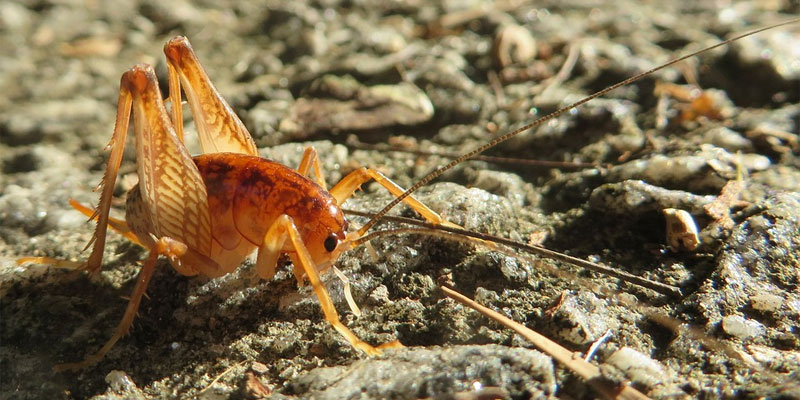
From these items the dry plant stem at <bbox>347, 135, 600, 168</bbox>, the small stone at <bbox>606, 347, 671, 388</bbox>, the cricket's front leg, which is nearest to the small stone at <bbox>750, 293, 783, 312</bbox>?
the small stone at <bbox>606, 347, 671, 388</bbox>

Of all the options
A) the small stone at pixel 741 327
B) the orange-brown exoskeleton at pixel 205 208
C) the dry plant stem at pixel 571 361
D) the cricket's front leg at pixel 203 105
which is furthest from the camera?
the cricket's front leg at pixel 203 105

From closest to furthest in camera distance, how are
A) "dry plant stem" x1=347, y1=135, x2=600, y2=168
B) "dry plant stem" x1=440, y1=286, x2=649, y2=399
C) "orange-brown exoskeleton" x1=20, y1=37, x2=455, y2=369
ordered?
1. "dry plant stem" x1=440, y1=286, x2=649, y2=399
2. "orange-brown exoskeleton" x1=20, y1=37, x2=455, y2=369
3. "dry plant stem" x1=347, y1=135, x2=600, y2=168

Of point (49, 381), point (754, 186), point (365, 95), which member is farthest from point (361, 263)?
point (754, 186)

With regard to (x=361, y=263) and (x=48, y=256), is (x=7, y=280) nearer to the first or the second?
(x=48, y=256)

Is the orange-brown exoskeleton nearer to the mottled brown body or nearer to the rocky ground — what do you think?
the mottled brown body

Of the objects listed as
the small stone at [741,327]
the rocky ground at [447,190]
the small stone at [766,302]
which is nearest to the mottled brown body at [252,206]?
the rocky ground at [447,190]

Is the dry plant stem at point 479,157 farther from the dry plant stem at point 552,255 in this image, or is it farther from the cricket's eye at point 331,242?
the cricket's eye at point 331,242

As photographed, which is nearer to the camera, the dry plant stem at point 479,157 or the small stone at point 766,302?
the small stone at point 766,302
